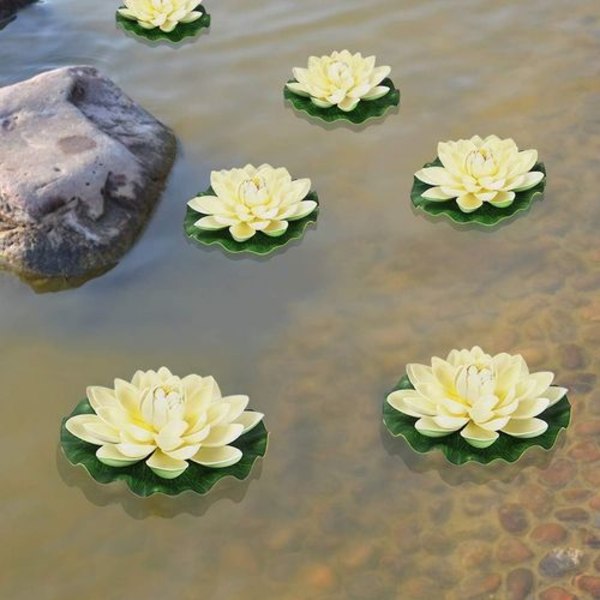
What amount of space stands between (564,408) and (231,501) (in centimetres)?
87

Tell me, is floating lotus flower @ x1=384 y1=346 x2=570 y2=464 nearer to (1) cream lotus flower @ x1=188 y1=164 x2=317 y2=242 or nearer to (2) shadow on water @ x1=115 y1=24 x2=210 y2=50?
(1) cream lotus flower @ x1=188 y1=164 x2=317 y2=242

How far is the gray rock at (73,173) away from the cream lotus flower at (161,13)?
83 cm

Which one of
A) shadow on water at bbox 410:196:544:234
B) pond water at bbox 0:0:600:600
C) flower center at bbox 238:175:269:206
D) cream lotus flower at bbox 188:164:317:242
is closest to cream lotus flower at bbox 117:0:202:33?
pond water at bbox 0:0:600:600

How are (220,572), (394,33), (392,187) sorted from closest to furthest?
1. (220,572)
2. (392,187)
3. (394,33)

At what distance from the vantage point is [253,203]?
2.96m

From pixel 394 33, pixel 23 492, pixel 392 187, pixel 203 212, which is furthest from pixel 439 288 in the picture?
pixel 394 33

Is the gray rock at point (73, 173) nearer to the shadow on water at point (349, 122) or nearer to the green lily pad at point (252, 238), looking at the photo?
the green lily pad at point (252, 238)

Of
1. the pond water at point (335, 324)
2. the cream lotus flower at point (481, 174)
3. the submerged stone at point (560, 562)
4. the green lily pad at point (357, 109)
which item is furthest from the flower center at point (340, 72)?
the submerged stone at point (560, 562)

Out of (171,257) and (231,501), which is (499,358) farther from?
(171,257)

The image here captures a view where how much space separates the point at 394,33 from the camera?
3910 mm

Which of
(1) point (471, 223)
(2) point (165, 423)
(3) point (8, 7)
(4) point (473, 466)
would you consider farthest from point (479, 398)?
(3) point (8, 7)

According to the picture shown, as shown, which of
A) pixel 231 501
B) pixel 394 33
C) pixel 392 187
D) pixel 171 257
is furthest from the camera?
pixel 394 33

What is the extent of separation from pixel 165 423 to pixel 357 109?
1.80m

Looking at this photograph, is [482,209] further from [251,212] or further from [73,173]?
[73,173]
